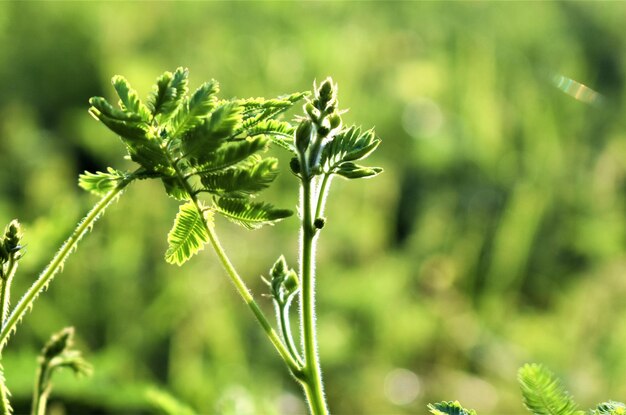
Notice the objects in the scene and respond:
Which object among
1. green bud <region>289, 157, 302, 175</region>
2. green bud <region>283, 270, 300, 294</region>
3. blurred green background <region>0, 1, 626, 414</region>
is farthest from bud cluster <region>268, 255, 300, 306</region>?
blurred green background <region>0, 1, 626, 414</region>

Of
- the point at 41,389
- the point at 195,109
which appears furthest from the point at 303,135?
the point at 41,389

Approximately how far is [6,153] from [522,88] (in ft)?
9.83

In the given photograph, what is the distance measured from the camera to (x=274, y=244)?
12.7ft

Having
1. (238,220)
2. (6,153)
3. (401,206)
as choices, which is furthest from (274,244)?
(238,220)

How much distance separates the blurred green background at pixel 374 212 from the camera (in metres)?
3.18

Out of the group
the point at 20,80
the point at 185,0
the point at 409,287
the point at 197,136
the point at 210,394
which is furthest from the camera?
the point at 185,0

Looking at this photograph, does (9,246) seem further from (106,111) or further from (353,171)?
(353,171)

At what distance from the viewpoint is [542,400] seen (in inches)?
30.2

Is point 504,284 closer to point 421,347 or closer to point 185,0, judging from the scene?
point 421,347

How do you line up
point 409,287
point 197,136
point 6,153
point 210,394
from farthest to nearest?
point 6,153, point 409,287, point 210,394, point 197,136

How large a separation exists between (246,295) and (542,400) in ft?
0.97

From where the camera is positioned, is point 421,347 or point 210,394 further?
point 421,347

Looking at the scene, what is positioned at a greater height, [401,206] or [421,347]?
[401,206]

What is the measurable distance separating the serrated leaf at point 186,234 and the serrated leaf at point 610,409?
413 mm
